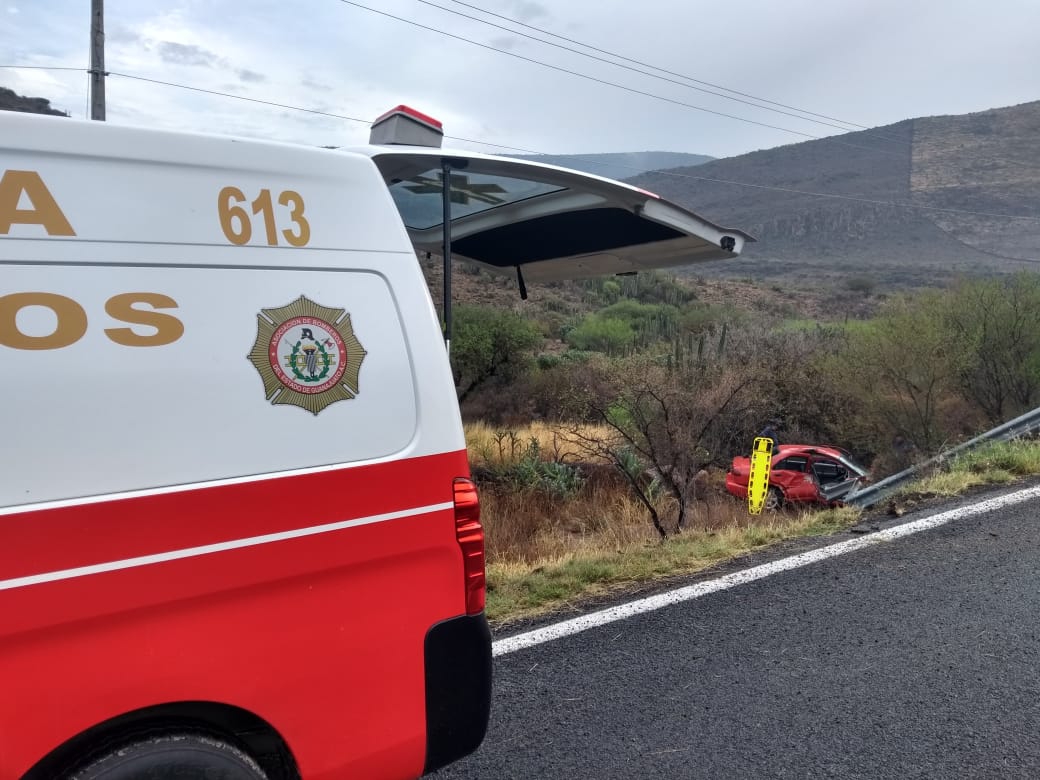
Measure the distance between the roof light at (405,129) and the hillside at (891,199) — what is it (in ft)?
215

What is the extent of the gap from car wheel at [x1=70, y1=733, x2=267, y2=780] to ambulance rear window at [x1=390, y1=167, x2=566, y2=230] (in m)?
2.29

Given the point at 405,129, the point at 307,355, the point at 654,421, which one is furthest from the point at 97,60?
the point at 307,355

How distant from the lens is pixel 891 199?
98.5 meters

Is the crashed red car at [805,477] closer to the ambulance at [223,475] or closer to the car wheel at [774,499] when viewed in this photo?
the car wheel at [774,499]

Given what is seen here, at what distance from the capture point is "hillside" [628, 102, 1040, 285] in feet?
257

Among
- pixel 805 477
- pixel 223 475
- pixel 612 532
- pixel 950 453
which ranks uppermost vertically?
pixel 223 475

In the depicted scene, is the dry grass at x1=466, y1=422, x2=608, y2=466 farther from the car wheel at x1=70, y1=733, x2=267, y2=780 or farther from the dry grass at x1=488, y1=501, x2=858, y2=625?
the car wheel at x1=70, y1=733, x2=267, y2=780

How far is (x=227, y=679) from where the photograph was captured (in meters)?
1.88

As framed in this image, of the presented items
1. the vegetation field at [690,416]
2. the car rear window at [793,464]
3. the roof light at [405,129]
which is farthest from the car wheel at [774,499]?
the roof light at [405,129]

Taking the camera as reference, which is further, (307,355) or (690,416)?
(690,416)

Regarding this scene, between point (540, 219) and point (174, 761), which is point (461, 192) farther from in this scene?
point (174, 761)

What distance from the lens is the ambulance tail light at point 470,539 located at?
232cm

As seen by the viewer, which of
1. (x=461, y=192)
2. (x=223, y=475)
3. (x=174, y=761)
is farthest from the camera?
(x=461, y=192)

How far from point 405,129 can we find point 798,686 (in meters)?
3.03
